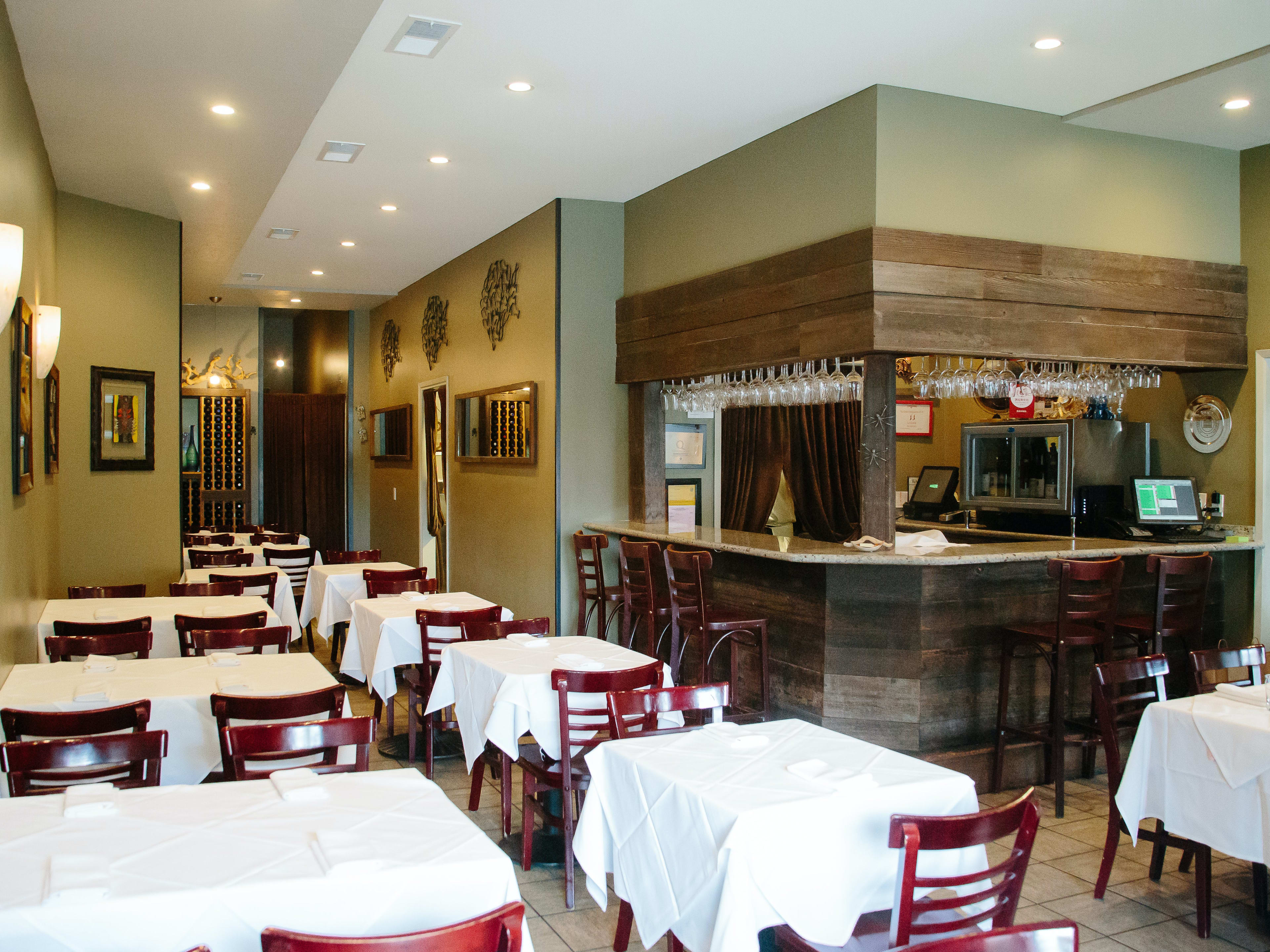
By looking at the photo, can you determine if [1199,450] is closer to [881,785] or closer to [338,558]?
[881,785]

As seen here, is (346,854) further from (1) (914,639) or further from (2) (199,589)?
(2) (199,589)

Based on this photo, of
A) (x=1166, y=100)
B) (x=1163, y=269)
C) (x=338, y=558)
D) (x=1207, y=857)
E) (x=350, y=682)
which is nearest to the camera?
(x=1207, y=857)

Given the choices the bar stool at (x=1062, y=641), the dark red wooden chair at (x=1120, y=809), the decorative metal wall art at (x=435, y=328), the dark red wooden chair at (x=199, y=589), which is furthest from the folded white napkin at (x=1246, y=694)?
the decorative metal wall art at (x=435, y=328)

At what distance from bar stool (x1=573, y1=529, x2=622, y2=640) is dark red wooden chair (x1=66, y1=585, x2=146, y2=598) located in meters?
2.68

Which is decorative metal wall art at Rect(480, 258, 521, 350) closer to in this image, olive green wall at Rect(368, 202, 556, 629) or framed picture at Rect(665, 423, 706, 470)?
olive green wall at Rect(368, 202, 556, 629)

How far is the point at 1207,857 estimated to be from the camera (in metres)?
A: 3.46

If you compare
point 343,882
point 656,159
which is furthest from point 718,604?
point 343,882

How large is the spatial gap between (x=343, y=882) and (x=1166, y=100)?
535 centimetres

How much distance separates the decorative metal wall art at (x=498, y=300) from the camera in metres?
8.02

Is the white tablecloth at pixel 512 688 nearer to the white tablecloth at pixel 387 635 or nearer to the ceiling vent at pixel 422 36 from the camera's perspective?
the white tablecloth at pixel 387 635

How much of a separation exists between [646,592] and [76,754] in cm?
356

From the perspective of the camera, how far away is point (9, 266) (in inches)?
125

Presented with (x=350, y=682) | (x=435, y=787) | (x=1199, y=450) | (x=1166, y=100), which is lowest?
(x=350, y=682)

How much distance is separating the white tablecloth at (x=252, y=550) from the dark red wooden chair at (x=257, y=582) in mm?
1242
